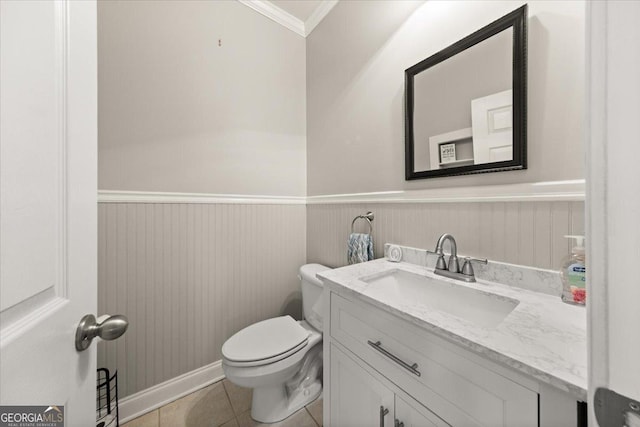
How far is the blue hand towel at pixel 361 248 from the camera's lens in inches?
53.0

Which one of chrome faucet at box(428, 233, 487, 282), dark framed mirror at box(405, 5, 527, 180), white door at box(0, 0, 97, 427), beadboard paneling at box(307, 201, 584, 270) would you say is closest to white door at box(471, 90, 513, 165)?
dark framed mirror at box(405, 5, 527, 180)

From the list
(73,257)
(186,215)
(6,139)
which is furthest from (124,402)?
(6,139)

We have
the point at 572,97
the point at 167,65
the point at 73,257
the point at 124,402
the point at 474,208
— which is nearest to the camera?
the point at 73,257

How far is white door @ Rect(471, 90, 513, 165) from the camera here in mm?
885

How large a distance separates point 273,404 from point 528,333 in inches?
48.4

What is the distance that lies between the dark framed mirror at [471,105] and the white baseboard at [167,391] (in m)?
1.68

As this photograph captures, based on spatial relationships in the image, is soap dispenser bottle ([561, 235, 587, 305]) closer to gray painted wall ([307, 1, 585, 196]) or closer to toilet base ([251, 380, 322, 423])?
gray painted wall ([307, 1, 585, 196])

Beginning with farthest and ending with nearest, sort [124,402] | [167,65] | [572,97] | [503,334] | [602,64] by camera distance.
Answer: [167,65] → [124,402] → [572,97] → [503,334] → [602,64]

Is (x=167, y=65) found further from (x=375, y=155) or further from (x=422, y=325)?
(x=422, y=325)

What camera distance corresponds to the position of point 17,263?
27 cm

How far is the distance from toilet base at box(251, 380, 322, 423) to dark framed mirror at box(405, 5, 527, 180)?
133 cm

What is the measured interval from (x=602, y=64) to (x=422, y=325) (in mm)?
593

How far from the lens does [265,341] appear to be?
1.24 m

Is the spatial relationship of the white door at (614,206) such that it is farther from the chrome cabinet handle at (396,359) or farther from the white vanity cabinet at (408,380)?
the chrome cabinet handle at (396,359)
